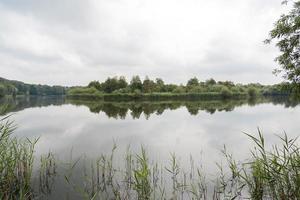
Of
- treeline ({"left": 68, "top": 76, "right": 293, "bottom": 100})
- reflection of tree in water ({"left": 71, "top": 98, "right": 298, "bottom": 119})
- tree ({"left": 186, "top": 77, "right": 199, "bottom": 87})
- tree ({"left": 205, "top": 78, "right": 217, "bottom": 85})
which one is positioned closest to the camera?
reflection of tree in water ({"left": 71, "top": 98, "right": 298, "bottom": 119})

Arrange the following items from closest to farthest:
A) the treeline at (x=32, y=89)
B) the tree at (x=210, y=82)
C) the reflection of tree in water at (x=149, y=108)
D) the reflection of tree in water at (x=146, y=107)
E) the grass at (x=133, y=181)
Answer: the grass at (x=133, y=181) → the reflection of tree in water at (x=149, y=108) → the reflection of tree in water at (x=146, y=107) → the tree at (x=210, y=82) → the treeline at (x=32, y=89)

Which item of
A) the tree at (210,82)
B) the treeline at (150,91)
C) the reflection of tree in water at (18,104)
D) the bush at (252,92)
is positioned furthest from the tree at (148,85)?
the bush at (252,92)

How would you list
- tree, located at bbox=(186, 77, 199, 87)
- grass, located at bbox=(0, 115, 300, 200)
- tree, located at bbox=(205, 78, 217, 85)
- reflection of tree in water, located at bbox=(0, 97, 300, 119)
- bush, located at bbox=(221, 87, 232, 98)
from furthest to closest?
tree, located at bbox=(205, 78, 217, 85) < tree, located at bbox=(186, 77, 199, 87) < bush, located at bbox=(221, 87, 232, 98) < reflection of tree in water, located at bbox=(0, 97, 300, 119) < grass, located at bbox=(0, 115, 300, 200)

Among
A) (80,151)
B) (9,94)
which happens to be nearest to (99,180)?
(80,151)

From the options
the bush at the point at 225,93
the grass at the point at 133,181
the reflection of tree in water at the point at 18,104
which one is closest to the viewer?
the grass at the point at 133,181

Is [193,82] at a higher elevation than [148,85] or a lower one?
higher

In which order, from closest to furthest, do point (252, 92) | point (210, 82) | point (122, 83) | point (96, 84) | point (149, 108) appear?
point (149, 108) → point (122, 83) → point (252, 92) → point (96, 84) → point (210, 82)

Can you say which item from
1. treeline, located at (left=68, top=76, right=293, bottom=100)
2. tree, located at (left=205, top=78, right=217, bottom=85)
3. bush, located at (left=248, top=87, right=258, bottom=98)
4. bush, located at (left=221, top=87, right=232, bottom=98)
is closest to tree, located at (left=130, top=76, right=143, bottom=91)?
treeline, located at (left=68, top=76, right=293, bottom=100)

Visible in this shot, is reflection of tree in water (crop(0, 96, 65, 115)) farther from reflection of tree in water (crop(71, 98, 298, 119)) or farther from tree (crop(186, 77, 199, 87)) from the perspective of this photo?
tree (crop(186, 77, 199, 87))

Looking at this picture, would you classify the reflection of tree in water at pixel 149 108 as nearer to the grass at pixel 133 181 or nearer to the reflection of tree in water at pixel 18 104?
the reflection of tree in water at pixel 18 104

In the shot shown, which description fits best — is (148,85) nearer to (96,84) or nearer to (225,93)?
(96,84)

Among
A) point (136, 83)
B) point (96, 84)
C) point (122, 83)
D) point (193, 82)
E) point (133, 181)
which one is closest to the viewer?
point (133, 181)

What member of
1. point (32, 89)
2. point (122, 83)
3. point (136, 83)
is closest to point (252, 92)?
point (136, 83)

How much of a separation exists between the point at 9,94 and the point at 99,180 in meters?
93.4
